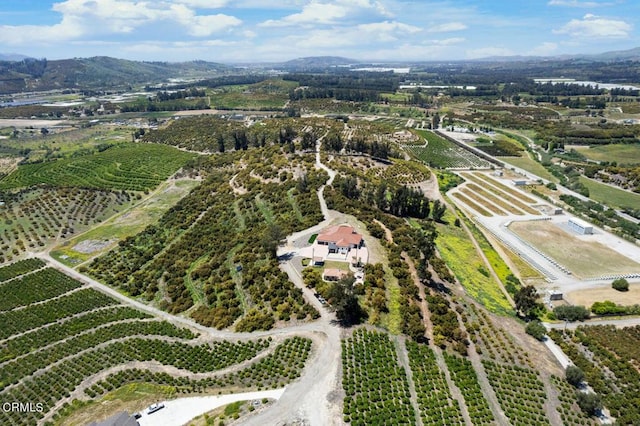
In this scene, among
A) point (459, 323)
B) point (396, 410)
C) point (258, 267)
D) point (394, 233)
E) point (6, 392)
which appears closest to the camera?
point (396, 410)

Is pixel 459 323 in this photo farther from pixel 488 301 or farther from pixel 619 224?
pixel 619 224

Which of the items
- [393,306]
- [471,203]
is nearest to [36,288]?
[393,306]

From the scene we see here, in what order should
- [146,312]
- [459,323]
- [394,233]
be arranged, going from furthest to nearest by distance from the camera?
[394,233] < [146,312] < [459,323]

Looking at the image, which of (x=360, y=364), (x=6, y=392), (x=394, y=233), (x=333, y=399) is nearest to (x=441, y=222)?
(x=394, y=233)

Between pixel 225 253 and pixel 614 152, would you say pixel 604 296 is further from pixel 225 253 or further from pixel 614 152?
pixel 614 152

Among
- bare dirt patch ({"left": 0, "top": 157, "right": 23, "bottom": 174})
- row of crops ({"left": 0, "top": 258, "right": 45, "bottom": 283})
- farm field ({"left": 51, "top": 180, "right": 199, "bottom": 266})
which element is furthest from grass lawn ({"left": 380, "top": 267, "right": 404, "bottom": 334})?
bare dirt patch ({"left": 0, "top": 157, "right": 23, "bottom": 174})

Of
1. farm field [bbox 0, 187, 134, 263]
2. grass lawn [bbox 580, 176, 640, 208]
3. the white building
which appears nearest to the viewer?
farm field [bbox 0, 187, 134, 263]

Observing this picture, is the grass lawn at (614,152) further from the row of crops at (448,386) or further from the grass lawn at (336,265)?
the grass lawn at (336,265)

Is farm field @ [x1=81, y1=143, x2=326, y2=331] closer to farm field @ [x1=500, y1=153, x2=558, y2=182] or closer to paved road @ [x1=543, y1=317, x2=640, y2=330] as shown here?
paved road @ [x1=543, y1=317, x2=640, y2=330]
